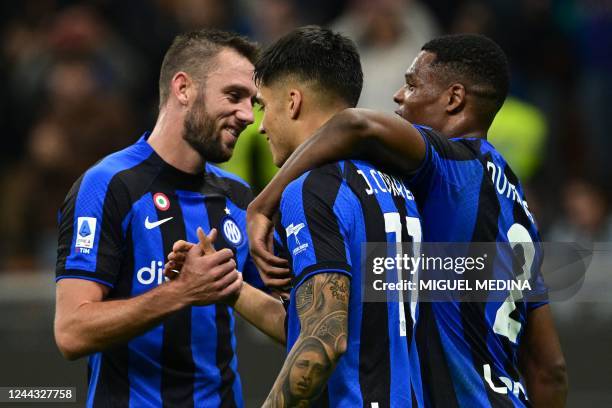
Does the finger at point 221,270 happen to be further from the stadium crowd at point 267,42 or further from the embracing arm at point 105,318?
the stadium crowd at point 267,42

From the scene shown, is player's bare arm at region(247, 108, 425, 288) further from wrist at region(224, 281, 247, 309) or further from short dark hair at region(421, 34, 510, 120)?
short dark hair at region(421, 34, 510, 120)

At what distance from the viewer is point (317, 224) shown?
331 centimetres

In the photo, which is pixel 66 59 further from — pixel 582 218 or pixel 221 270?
pixel 221 270

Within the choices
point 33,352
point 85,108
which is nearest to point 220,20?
point 85,108

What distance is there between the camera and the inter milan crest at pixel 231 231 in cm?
450

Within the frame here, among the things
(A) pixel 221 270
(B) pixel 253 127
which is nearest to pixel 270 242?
(A) pixel 221 270

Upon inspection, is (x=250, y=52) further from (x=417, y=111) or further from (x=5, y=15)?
(x=5, y=15)

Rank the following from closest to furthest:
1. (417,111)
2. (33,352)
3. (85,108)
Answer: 1. (417,111)
2. (33,352)
3. (85,108)

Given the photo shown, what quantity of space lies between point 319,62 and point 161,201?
1.06 meters

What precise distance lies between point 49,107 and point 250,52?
17.4 feet

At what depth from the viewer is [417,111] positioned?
4.14 metres

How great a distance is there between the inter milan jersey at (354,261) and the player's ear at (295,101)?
0.89 ft

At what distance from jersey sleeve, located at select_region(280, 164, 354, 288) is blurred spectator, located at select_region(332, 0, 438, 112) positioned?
5023mm

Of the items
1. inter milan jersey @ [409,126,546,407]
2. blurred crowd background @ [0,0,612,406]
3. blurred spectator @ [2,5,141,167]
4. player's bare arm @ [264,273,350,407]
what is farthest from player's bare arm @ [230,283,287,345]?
blurred spectator @ [2,5,141,167]
